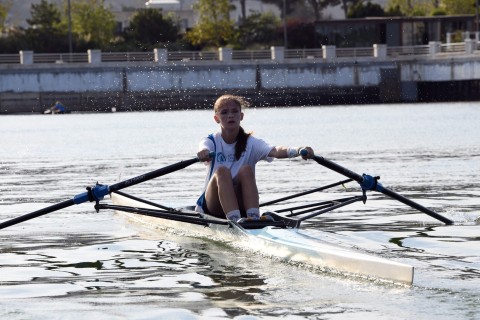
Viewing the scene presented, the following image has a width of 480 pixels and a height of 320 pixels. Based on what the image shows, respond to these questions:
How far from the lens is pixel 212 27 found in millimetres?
94750

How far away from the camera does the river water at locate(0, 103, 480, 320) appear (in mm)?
10688

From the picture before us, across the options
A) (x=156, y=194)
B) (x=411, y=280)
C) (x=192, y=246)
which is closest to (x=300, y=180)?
(x=156, y=194)

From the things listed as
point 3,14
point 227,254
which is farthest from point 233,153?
point 3,14

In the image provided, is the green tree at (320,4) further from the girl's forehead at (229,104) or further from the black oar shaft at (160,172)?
the girl's forehead at (229,104)

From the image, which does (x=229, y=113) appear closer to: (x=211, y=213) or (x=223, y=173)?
(x=223, y=173)

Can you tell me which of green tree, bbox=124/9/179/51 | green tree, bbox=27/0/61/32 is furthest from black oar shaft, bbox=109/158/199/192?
green tree, bbox=27/0/61/32

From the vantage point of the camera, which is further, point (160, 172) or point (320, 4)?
point (320, 4)

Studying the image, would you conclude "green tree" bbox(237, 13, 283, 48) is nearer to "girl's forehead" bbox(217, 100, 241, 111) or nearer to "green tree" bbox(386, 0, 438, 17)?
"green tree" bbox(386, 0, 438, 17)

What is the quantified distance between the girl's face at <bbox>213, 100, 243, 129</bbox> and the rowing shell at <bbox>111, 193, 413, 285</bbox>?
1.18m

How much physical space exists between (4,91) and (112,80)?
23.4ft

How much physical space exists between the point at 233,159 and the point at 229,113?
598mm

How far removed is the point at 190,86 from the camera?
263 feet

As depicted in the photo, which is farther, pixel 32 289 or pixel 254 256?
pixel 254 256

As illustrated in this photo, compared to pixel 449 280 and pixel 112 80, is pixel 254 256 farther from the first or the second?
pixel 112 80
